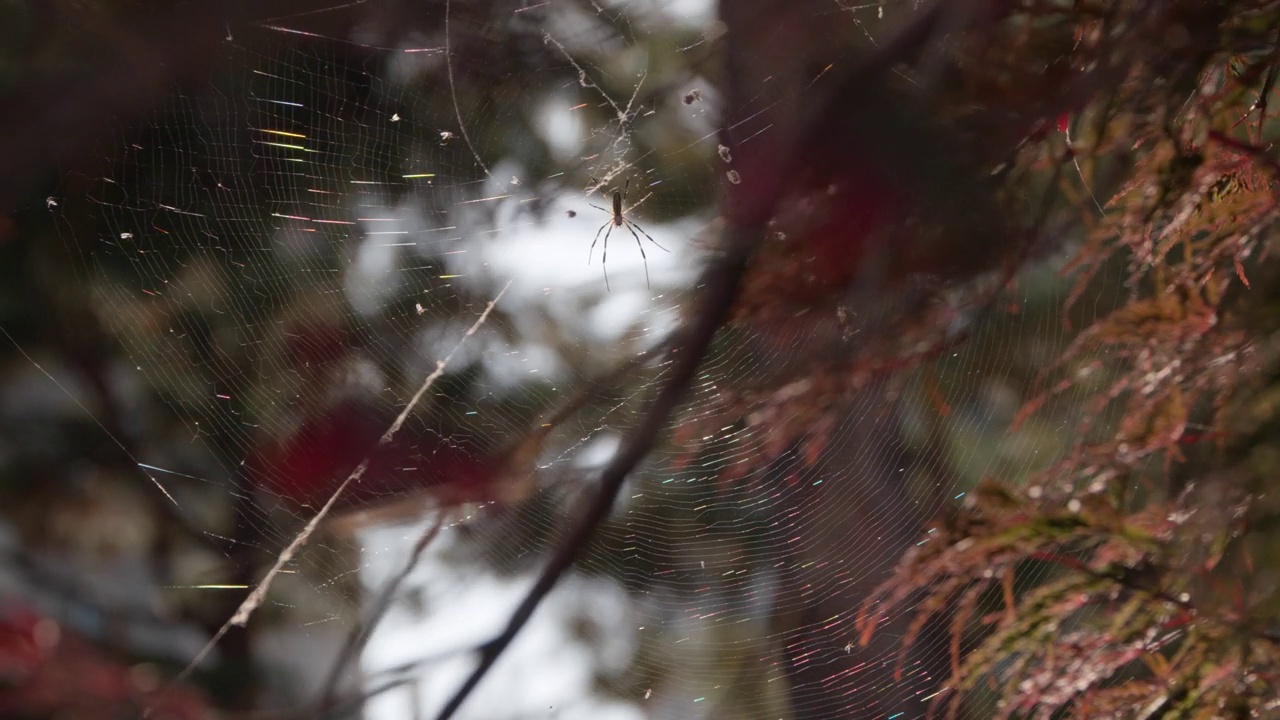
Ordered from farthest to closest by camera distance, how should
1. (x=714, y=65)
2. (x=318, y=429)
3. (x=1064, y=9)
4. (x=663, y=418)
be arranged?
(x=318, y=429) → (x=714, y=65) → (x=663, y=418) → (x=1064, y=9)

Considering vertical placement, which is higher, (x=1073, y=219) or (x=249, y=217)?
(x=249, y=217)

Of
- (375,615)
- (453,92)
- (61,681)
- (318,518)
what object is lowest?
(61,681)

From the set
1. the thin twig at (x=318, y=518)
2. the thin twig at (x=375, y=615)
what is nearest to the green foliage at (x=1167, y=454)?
the thin twig at (x=375, y=615)

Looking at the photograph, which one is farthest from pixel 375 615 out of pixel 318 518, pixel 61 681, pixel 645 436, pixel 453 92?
pixel 453 92

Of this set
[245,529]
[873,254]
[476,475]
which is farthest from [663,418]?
[245,529]

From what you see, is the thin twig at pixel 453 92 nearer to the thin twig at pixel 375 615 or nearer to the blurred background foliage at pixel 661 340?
the blurred background foliage at pixel 661 340

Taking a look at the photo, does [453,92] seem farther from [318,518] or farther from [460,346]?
[318,518]

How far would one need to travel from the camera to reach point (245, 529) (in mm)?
1105

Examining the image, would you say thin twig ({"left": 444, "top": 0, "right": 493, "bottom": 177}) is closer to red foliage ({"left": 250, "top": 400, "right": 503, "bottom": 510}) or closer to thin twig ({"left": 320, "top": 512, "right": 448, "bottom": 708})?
red foliage ({"left": 250, "top": 400, "right": 503, "bottom": 510})

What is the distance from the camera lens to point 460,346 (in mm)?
1128

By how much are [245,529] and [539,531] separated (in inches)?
16.2

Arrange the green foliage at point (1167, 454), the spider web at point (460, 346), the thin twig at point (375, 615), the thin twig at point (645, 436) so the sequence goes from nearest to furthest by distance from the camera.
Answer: the green foliage at point (1167, 454)
the thin twig at point (645, 436)
the thin twig at point (375, 615)
the spider web at point (460, 346)

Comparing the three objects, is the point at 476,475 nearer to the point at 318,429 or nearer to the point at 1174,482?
the point at 318,429

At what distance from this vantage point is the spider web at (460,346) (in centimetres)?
97
